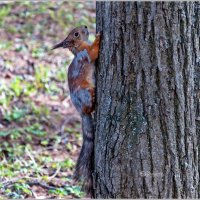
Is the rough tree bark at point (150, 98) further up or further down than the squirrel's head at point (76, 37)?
further down

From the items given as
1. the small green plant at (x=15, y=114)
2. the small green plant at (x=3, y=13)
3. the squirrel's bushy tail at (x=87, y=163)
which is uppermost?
the small green plant at (x=3, y=13)

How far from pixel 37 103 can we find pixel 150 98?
12.0 ft

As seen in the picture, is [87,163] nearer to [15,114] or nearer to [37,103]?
[15,114]

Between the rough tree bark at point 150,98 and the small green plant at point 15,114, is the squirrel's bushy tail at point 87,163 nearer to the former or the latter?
the rough tree bark at point 150,98

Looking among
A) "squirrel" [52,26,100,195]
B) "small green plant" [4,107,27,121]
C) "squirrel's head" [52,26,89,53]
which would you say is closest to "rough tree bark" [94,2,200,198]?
"squirrel" [52,26,100,195]

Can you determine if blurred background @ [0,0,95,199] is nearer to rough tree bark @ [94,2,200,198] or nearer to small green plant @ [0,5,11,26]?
small green plant @ [0,5,11,26]

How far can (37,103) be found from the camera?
6734mm

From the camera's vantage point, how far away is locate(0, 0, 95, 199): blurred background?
16.8 ft

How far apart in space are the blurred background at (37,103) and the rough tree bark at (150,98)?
68cm

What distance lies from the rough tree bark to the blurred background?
2.24ft

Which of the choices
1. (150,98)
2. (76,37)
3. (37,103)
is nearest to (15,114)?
(37,103)

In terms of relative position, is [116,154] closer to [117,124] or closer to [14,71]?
[117,124]

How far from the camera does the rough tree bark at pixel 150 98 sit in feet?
10.6

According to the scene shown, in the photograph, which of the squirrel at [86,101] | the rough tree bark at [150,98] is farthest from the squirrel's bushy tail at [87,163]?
the rough tree bark at [150,98]
